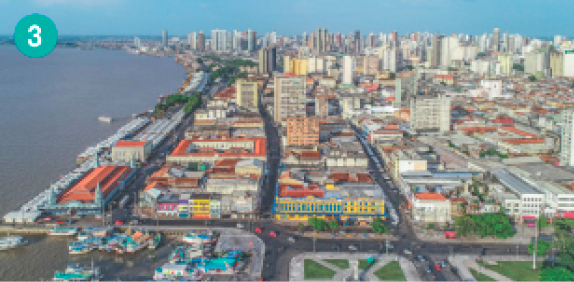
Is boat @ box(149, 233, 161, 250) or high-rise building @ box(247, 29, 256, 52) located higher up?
high-rise building @ box(247, 29, 256, 52)

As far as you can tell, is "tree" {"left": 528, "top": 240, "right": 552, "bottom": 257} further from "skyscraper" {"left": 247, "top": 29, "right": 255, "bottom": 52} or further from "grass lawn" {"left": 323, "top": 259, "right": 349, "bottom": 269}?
"skyscraper" {"left": 247, "top": 29, "right": 255, "bottom": 52}

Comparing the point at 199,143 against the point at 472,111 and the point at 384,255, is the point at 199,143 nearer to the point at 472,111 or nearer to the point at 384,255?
the point at 384,255

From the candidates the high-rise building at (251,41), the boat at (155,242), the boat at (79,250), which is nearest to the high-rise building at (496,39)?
the high-rise building at (251,41)

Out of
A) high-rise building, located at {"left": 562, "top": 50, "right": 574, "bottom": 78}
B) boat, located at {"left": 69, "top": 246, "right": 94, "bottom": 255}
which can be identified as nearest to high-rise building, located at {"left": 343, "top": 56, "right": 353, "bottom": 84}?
high-rise building, located at {"left": 562, "top": 50, "right": 574, "bottom": 78}

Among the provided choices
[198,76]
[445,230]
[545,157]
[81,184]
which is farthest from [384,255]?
[198,76]

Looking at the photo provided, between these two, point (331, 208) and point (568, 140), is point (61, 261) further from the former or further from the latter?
point (568, 140)

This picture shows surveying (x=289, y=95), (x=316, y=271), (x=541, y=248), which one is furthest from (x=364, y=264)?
(x=289, y=95)
